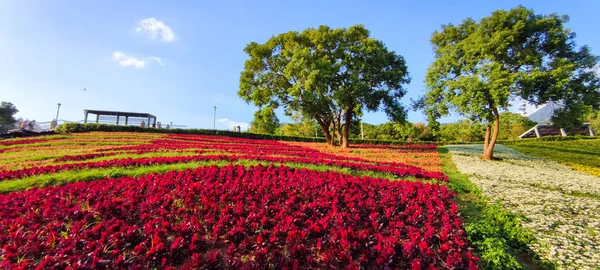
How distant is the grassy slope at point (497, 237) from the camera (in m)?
4.52

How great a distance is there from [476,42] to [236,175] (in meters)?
16.5

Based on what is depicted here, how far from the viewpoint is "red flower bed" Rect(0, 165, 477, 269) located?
4.00m

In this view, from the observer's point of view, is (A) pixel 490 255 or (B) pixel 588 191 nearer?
(A) pixel 490 255

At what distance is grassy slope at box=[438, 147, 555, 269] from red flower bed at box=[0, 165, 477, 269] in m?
0.32

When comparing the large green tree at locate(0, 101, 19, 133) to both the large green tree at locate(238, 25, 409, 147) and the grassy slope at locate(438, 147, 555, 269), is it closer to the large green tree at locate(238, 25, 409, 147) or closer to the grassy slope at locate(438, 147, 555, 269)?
the large green tree at locate(238, 25, 409, 147)

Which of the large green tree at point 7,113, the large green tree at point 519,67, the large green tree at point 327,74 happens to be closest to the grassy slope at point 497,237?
the large green tree at point 519,67

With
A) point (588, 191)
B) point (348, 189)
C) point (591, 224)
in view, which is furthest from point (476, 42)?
point (348, 189)

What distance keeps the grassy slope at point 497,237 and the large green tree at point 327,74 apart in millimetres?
14202

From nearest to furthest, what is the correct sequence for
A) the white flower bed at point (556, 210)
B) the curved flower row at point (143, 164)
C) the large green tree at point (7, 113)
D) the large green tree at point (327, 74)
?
the white flower bed at point (556, 210) < the curved flower row at point (143, 164) < the large green tree at point (327, 74) < the large green tree at point (7, 113)

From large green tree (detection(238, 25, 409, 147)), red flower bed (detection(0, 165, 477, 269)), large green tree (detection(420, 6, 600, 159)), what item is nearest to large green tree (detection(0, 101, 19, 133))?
large green tree (detection(238, 25, 409, 147))

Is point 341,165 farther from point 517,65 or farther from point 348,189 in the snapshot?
point 517,65

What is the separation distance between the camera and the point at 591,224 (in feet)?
20.8

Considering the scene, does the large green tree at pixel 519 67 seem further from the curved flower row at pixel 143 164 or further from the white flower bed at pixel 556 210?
the curved flower row at pixel 143 164

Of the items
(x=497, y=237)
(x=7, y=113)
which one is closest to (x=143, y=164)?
(x=497, y=237)
